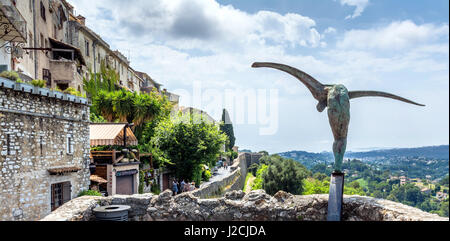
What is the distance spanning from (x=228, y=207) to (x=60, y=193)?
36.7ft

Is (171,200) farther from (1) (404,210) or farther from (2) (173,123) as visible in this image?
(2) (173,123)

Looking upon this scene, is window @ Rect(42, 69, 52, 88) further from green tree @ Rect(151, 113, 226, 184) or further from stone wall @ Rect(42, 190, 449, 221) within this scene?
stone wall @ Rect(42, 190, 449, 221)

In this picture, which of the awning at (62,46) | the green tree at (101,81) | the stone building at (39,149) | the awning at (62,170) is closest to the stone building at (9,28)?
the stone building at (39,149)

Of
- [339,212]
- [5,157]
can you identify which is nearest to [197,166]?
[5,157]

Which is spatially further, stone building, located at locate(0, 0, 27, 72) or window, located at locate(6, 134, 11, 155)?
stone building, located at locate(0, 0, 27, 72)

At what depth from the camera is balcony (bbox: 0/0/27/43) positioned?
53.1ft

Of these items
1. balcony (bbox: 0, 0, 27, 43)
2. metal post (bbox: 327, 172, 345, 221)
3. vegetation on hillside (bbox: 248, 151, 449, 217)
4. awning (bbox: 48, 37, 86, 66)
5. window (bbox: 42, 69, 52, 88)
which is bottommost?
vegetation on hillside (bbox: 248, 151, 449, 217)

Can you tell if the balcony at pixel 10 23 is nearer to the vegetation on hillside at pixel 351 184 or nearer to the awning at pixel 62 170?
the awning at pixel 62 170

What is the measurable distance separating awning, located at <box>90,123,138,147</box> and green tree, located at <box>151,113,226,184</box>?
20.7 feet

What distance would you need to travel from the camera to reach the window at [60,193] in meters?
16.7

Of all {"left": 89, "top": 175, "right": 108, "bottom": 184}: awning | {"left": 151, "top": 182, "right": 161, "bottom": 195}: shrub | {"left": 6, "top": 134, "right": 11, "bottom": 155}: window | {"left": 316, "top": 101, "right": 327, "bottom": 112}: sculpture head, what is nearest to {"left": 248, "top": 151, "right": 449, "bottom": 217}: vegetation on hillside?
{"left": 89, "top": 175, "right": 108, "bottom": 184}: awning

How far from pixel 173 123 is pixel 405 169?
175 m

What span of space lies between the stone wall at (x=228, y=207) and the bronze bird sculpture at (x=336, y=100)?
1074mm

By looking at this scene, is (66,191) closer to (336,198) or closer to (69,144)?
(69,144)
